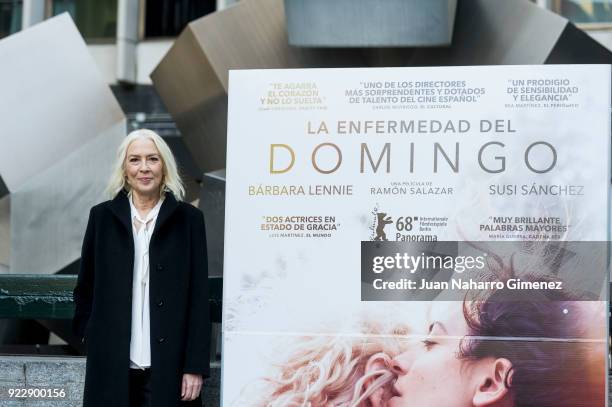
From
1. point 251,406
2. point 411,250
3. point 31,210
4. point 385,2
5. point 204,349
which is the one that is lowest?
point 251,406

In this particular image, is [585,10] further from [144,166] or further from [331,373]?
[144,166]

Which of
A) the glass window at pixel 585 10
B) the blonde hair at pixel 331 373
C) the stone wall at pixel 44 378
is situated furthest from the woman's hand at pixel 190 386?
the glass window at pixel 585 10

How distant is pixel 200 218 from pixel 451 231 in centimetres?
117

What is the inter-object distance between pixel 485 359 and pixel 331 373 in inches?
28.1

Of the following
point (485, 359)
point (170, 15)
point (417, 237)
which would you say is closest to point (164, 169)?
point (417, 237)

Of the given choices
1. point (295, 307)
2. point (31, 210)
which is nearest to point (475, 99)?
point (295, 307)

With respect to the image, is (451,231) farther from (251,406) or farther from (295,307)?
(251,406)

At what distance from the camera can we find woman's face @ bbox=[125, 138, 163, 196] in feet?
14.3

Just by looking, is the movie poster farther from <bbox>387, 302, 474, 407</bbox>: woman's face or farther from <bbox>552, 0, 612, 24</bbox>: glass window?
<bbox>552, 0, 612, 24</bbox>: glass window

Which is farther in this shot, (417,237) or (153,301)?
(417,237)

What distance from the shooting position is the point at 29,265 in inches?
343

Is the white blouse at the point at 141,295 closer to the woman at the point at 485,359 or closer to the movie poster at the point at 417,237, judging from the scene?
the movie poster at the point at 417,237

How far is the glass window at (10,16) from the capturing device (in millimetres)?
21438

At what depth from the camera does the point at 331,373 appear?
4.47 metres
